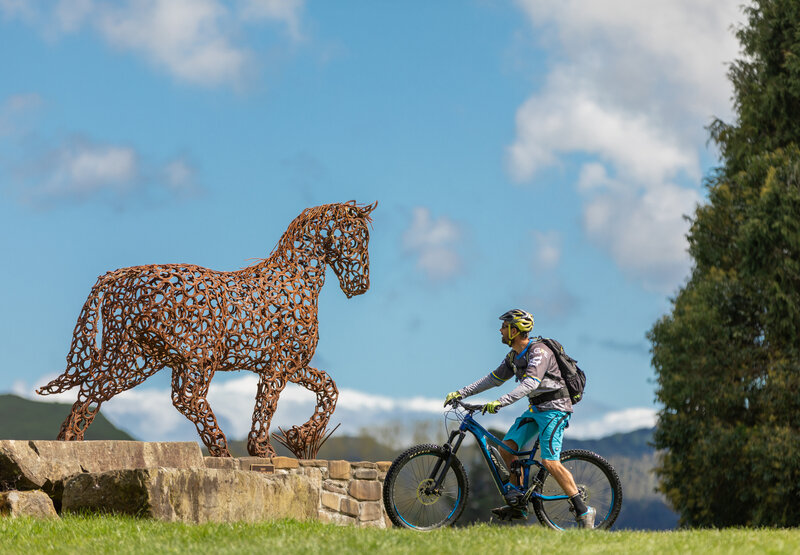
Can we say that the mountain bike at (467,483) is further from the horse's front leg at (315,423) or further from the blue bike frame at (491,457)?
the horse's front leg at (315,423)

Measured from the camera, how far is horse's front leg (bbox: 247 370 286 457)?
11492mm

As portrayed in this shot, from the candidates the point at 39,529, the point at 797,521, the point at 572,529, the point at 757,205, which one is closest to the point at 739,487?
the point at 797,521

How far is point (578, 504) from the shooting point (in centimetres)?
819

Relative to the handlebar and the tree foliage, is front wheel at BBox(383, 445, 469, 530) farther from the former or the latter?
the tree foliage

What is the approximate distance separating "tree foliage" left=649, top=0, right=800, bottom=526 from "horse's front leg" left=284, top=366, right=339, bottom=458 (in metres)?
8.12

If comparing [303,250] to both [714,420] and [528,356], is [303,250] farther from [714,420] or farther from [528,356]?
[714,420]

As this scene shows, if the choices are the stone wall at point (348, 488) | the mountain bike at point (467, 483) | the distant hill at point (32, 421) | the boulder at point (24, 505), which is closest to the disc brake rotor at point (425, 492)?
the mountain bike at point (467, 483)

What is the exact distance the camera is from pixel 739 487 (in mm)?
16422

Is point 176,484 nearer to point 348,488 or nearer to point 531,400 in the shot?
point 531,400

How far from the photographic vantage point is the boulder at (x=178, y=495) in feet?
26.2

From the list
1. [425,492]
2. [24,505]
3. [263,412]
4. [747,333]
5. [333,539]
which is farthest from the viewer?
[747,333]

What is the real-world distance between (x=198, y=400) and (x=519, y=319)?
4.71m

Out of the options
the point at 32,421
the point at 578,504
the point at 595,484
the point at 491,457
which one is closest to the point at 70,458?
the point at 491,457

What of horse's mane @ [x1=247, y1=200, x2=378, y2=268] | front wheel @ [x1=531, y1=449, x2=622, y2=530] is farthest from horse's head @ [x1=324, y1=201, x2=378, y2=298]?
front wheel @ [x1=531, y1=449, x2=622, y2=530]
